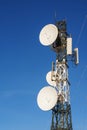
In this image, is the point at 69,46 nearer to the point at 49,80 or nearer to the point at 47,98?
the point at 49,80

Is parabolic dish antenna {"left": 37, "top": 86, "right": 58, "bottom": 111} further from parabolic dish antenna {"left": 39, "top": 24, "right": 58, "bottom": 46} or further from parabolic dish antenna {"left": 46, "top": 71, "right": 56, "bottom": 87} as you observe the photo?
parabolic dish antenna {"left": 39, "top": 24, "right": 58, "bottom": 46}

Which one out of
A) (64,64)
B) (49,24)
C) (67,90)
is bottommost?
(67,90)

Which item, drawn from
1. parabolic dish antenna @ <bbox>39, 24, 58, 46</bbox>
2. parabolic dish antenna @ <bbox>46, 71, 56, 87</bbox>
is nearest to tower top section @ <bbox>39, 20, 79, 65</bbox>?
parabolic dish antenna @ <bbox>39, 24, 58, 46</bbox>

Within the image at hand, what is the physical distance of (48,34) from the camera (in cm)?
5272

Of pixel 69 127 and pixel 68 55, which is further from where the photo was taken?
pixel 68 55

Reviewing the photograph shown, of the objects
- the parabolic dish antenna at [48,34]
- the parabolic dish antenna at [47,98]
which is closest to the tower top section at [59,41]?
the parabolic dish antenna at [48,34]

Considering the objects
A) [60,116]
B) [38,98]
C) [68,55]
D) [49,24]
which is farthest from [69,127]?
[49,24]

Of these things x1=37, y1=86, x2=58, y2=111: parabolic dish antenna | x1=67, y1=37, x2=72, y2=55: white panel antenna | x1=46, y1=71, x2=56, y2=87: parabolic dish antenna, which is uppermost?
x1=67, y1=37, x2=72, y2=55: white panel antenna

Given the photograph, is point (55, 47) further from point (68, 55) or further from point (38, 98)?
point (38, 98)

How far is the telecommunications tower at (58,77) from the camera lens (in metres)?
49.8

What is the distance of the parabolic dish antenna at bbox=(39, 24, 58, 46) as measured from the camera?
172 feet

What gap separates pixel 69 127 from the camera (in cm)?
4991

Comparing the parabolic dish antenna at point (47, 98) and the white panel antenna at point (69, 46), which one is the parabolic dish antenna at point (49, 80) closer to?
the parabolic dish antenna at point (47, 98)

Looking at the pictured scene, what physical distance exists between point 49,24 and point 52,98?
10.3 meters
